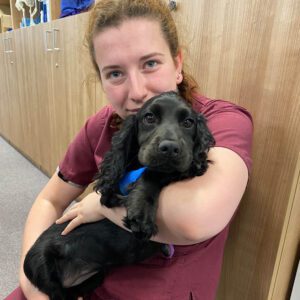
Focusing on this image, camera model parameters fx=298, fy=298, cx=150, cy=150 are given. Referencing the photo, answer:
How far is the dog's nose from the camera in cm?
62

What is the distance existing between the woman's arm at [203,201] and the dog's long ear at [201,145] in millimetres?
23

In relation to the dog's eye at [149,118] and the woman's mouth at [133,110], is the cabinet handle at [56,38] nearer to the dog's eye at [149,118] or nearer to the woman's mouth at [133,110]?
the woman's mouth at [133,110]

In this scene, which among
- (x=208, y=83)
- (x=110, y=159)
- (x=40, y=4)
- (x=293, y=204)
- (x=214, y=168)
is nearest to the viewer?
(x=214, y=168)

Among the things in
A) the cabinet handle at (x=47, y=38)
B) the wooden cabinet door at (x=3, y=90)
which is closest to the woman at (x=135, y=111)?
the cabinet handle at (x=47, y=38)

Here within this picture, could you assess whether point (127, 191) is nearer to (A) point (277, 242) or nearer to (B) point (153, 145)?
(B) point (153, 145)

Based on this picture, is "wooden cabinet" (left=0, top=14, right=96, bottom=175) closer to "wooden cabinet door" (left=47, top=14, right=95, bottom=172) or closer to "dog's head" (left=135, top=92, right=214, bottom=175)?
"wooden cabinet door" (left=47, top=14, right=95, bottom=172)

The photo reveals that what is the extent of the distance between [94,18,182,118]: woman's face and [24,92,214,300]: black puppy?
0.06 meters

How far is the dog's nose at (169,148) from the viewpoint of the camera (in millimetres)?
623

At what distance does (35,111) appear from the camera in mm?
2762

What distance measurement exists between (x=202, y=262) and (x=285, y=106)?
1.58ft

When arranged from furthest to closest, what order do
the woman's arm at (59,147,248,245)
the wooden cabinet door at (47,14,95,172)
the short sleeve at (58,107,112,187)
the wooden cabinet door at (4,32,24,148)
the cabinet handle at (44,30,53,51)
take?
the wooden cabinet door at (4,32,24,148), the cabinet handle at (44,30,53,51), the wooden cabinet door at (47,14,95,172), the short sleeve at (58,107,112,187), the woman's arm at (59,147,248,245)

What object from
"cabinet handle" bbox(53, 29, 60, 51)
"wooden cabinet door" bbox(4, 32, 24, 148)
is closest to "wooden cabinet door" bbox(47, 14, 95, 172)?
"cabinet handle" bbox(53, 29, 60, 51)

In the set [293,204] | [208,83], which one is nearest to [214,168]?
[293,204]

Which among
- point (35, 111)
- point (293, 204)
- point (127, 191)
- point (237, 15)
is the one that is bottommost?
point (35, 111)
